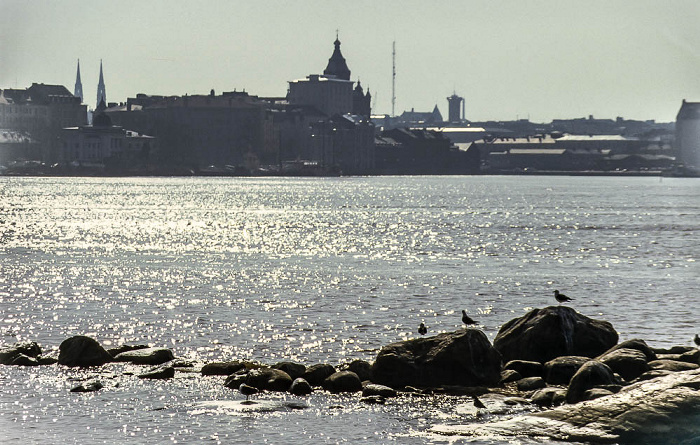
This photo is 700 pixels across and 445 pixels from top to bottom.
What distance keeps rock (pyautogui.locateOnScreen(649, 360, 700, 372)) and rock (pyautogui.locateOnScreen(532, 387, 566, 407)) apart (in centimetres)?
203

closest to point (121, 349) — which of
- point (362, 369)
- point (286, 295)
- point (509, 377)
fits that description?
point (362, 369)

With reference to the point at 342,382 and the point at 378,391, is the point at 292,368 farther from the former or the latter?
the point at 378,391

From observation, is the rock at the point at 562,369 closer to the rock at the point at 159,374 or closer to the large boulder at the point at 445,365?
the large boulder at the point at 445,365

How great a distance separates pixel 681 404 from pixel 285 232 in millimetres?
58239

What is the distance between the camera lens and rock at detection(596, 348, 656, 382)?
20906mm

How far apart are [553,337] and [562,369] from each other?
1398mm

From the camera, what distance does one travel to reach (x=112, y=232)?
7412cm

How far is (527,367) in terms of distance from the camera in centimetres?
2231

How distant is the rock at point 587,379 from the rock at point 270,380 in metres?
4.92

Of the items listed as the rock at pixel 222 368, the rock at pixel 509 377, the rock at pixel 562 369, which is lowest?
the rock at pixel 222 368

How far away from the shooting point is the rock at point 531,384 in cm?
2122

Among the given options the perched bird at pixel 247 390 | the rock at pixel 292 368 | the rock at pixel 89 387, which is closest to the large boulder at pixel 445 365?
the rock at pixel 292 368

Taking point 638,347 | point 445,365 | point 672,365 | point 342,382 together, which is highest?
point 638,347

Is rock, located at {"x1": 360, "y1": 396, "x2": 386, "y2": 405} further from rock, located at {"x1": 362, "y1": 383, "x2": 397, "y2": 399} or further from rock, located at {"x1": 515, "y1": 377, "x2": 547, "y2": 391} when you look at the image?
rock, located at {"x1": 515, "y1": 377, "x2": 547, "y2": 391}
